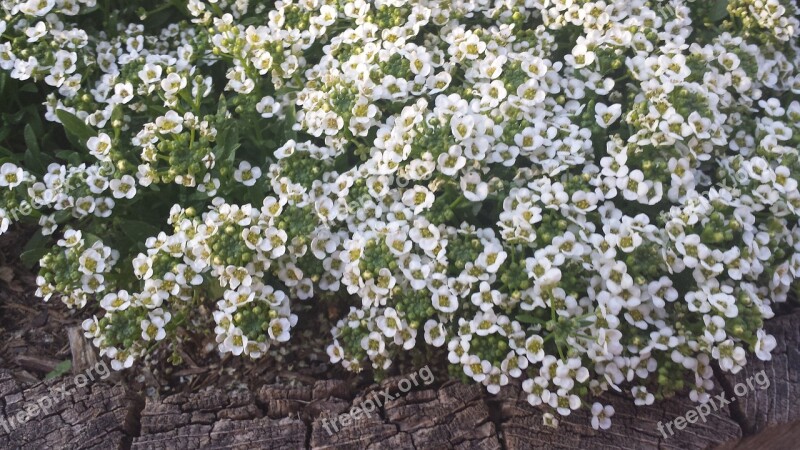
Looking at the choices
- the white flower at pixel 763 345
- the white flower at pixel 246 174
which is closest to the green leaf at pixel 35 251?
the white flower at pixel 246 174

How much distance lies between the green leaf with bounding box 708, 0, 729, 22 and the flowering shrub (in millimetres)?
32

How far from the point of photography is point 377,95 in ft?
10.0

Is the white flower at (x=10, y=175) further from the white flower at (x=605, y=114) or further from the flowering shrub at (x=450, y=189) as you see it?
the white flower at (x=605, y=114)

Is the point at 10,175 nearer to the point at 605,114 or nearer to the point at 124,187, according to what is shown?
the point at 124,187

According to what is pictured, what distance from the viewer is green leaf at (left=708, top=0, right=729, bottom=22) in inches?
139

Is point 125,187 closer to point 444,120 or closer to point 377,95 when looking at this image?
point 377,95

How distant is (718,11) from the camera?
140 inches

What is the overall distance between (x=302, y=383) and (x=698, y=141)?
2.05 meters

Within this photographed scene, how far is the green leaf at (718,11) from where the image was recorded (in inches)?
139

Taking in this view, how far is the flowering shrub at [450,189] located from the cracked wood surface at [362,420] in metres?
0.12

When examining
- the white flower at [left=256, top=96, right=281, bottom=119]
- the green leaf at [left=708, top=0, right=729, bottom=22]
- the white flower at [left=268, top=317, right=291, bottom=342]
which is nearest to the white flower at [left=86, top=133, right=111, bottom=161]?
the white flower at [left=256, top=96, right=281, bottom=119]

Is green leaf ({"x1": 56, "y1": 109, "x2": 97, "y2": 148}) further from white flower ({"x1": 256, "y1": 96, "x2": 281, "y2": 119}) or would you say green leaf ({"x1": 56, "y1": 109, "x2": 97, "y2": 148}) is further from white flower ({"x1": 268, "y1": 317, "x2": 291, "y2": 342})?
white flower ({"x1": 268, "y1": 317, "x2": 291, "y2": 342})

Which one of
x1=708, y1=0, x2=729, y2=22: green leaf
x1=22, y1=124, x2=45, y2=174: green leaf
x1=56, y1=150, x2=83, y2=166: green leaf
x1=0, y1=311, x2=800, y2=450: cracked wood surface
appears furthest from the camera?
x1=708, y1=0, x2=729, y2=22: green leaf

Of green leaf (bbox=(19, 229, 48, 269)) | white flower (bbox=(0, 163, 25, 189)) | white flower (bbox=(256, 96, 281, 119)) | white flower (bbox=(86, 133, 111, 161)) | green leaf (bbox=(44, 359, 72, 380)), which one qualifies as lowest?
green leaf (bbox=(44, 359, 72, 380))
